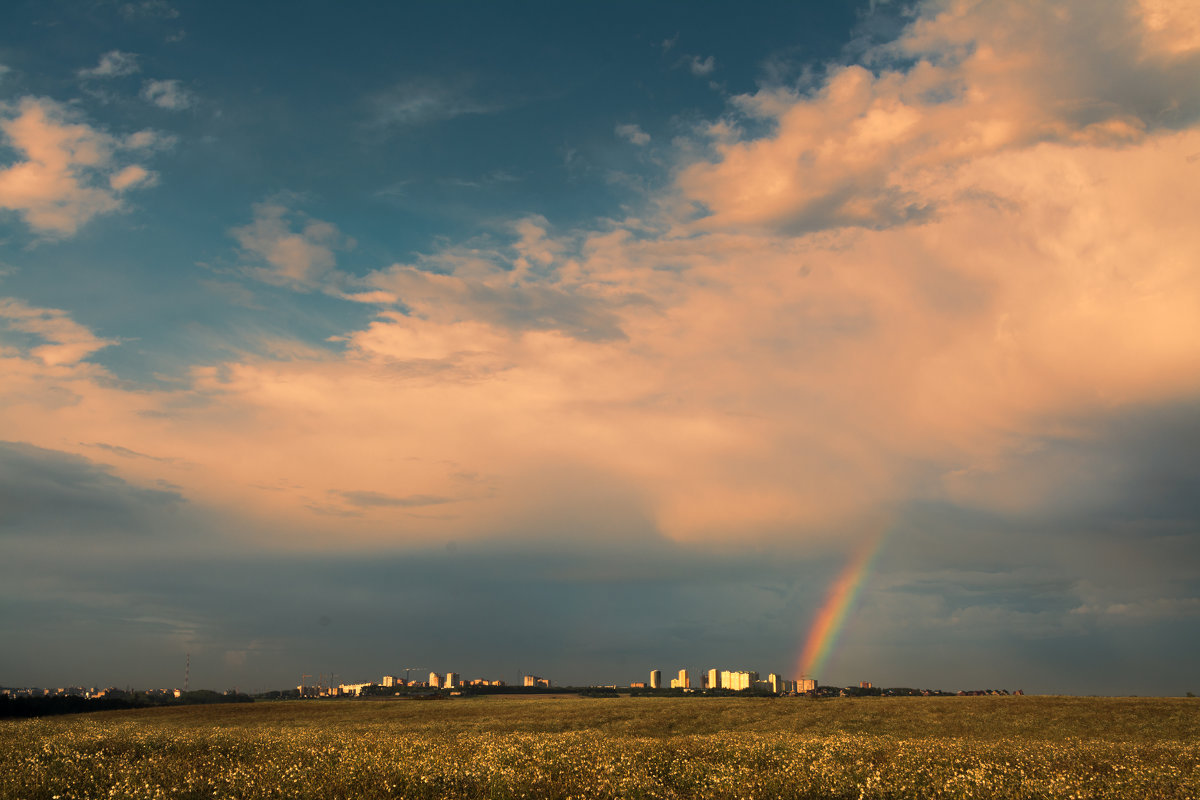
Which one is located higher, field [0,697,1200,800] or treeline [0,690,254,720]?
field [0,697,1200,800]

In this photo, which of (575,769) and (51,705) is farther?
(51,705)

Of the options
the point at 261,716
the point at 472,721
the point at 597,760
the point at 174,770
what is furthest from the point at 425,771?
the point at 261,716

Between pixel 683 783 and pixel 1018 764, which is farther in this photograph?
pixel 1018 764

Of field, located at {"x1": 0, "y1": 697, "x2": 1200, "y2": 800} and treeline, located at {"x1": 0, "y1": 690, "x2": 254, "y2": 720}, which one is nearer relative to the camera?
field, located at {"x1": 0, "y1": 697, "x2": 1200, "y2": 800}

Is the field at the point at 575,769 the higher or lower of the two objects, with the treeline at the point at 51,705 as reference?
higher

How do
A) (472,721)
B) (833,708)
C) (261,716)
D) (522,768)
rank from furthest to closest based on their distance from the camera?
(261,716)
(833,708)
(472,721)
(522,768)

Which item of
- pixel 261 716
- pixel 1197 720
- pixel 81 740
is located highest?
pixel 81 740

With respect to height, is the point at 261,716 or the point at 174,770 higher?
the point at 174,770

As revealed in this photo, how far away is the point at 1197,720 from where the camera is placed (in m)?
51.7

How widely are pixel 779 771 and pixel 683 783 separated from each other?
3662mm

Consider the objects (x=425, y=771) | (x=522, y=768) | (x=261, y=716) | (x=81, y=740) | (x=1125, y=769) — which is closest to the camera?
(x=425, y=771)

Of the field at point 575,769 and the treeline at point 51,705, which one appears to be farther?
the treeline at point 51,705

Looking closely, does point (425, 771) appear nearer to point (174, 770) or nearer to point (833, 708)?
point (174, 770)

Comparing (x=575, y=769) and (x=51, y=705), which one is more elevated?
(x=575, y=769)
